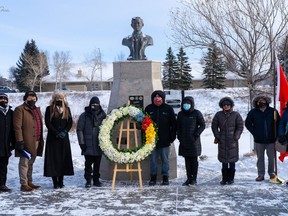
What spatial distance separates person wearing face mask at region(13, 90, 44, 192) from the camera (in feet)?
23.3

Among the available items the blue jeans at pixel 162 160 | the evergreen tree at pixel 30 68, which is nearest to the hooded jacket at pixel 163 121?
the blue jeans at pixel 162 160

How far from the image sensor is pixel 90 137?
24.8 ft

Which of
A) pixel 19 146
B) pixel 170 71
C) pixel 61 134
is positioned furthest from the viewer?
pixel 170 71

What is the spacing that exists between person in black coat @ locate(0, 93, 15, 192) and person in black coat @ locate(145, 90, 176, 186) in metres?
2.72

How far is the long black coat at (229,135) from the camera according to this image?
7582mm

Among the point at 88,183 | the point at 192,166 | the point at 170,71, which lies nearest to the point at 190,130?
the point at 192,166

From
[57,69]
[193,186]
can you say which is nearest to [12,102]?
[57,69]

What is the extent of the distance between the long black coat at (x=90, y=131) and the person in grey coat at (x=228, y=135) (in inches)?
95.0

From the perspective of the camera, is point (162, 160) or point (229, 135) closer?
point (229, 135)

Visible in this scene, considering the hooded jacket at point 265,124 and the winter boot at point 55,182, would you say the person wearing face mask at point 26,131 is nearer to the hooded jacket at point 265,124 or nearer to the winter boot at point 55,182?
the winter boot at point 55,182

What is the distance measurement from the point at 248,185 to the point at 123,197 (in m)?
2.60

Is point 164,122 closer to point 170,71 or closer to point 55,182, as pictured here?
point 55,182

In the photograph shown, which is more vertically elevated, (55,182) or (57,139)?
(57,139)

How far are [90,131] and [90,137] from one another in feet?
0.40
